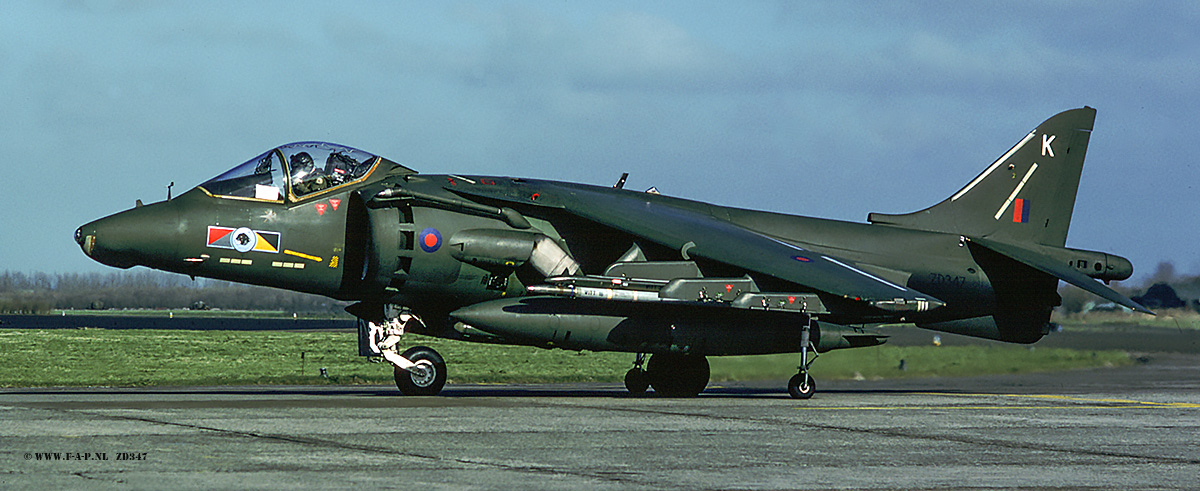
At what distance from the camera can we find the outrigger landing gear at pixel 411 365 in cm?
1725

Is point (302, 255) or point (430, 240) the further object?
point (430, 240)

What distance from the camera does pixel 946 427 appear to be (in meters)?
12.7

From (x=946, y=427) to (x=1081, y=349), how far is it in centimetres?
1258

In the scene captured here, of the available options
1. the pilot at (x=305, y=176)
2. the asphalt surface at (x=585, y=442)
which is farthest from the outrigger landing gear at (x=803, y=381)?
the pilot at (x=305, y=176)

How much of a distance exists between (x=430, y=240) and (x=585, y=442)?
718 centimetres

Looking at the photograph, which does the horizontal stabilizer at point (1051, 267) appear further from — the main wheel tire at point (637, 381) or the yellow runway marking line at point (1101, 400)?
the main wheel tire at point (637, 381)

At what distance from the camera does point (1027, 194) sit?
72.4ft

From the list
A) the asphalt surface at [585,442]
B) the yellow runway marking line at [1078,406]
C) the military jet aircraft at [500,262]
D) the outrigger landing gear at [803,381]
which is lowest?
the asphalt surface at [585,442]

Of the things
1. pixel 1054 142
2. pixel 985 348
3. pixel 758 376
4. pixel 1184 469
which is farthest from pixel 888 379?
pixel 1184 469

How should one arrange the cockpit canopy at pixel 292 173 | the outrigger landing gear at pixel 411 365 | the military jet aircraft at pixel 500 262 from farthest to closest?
the outrigger landing gear at pixel 411 365, the cockpit canopy at pixel 292 173, the military jet aircraft at pixel 500 262

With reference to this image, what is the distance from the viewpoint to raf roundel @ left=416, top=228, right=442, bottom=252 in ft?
56.5

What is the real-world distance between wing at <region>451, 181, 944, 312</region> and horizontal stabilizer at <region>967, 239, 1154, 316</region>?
3308 millimetres

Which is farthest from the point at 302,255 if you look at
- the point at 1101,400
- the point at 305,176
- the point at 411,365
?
the point at 1101,400

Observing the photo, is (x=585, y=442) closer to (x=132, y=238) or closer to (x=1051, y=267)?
(x=132, y=238)
